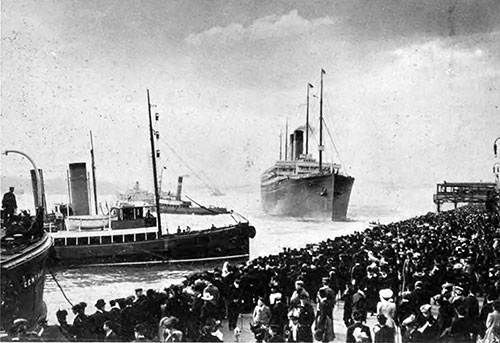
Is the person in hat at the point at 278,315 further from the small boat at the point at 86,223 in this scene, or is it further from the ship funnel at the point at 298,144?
the ship funnel at the point at 298,144

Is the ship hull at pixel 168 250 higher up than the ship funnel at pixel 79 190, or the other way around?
the ship funnel at pixel 79 190

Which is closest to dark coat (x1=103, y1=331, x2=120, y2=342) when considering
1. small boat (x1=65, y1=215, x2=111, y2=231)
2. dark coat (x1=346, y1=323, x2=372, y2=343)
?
dark coat (x1=346, y1=323, x2=372, y2=343)

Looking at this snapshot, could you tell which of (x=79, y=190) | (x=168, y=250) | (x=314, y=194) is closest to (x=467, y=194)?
(x=314, y=194)

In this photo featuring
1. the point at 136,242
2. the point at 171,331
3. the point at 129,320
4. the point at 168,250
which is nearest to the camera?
the point at 171,331

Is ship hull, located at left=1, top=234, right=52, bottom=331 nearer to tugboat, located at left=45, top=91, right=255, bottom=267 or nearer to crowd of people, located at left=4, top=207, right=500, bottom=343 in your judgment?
crowd of people, located at left=4, top=207, right=500, bottom=343

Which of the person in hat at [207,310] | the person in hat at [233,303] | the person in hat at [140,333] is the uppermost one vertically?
the person in hat at [207,310]

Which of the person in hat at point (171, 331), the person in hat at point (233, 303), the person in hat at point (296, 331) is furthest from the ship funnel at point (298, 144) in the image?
the person in hat at point (171, 331)

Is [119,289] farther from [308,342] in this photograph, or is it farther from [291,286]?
[308,342]

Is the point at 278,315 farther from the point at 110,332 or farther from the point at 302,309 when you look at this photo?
the point at 110,332
